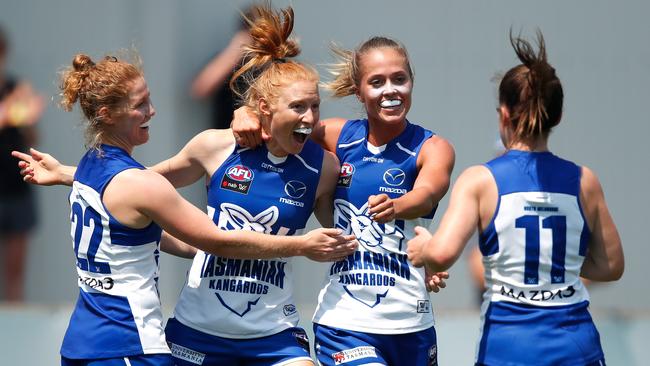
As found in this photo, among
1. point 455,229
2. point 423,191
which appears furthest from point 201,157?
point 455,229

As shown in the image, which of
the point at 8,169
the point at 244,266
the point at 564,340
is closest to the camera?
the point at 564,340

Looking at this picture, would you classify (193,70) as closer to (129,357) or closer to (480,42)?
(480,42)

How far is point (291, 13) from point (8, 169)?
4530mm

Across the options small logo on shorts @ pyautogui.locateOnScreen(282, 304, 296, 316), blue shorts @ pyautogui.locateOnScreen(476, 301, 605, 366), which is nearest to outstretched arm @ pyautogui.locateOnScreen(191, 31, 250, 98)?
small logo on shorts @ pyautogui.locateOnScreen(282, 304, 296, 316)

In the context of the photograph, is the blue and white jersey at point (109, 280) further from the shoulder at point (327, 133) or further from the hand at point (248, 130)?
the shoulder at point (327, 133)

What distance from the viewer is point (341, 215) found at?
4.68 meters

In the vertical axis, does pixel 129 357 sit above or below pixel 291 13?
below

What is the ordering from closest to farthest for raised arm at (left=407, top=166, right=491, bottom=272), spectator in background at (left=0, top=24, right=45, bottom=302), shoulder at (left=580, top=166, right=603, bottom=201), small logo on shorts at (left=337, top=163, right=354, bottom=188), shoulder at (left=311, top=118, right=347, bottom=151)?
1. raised arm at (left=407, top=166, right=491, bottom=272)
2. shoulder at (left=580, top=166, right=603, bottom=201)
3. small logo on shorts at (left=337, top=163, right=354, bottom=188)
4. shoulder at (left=311, top=118, right=347, bottom=151)
5. spectator in background at (left=0, top=24, right=45, bottom=302)

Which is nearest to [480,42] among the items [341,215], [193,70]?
[193,70]

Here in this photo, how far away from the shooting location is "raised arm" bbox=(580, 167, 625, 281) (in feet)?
13.4

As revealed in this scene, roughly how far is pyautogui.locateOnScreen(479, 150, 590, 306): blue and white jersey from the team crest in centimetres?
104

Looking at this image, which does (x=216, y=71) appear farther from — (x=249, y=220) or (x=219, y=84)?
(x=249, y=220)

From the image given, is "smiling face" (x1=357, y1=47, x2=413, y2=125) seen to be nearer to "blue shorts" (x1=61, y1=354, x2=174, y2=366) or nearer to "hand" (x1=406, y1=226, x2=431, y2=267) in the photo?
"hand" (x1=406, y1=226, x2=431, y2=267)

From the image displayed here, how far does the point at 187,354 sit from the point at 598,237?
1695 millimetres
